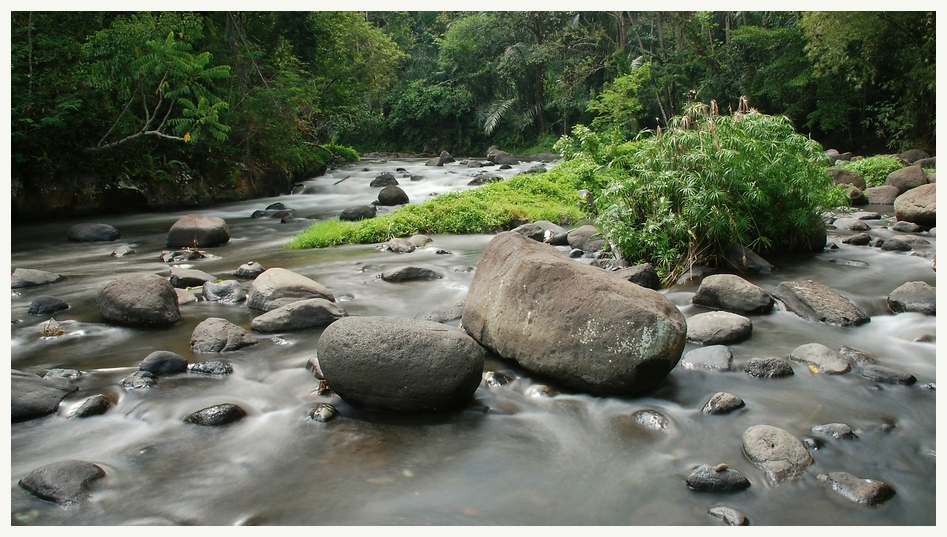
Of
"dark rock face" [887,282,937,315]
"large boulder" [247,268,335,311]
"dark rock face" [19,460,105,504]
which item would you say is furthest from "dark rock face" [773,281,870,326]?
"dark rock face" [19,460,105,504]

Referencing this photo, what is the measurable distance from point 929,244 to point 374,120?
29.0 metres

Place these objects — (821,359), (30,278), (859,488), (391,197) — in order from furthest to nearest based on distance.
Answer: (391,197)
(30,278)
(821,359)
(859,488)

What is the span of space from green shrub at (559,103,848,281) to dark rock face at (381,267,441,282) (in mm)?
2152

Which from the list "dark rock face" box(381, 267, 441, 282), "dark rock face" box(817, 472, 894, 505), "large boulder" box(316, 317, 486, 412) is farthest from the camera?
"dark rock face" box(381, 267, 441, 282)

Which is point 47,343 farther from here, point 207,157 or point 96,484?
point 207,157

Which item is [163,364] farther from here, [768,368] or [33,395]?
[768,368]

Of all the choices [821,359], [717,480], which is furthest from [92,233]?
[717,480]

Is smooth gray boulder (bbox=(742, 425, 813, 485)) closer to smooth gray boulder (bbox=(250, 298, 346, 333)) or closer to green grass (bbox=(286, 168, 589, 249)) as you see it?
smooth gray boulder (bbox=(250, 298, 346, 333))

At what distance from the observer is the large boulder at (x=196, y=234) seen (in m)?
10.9

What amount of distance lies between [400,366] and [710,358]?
2389 millimetres

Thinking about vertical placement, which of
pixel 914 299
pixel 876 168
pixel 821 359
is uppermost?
pixel 821 359

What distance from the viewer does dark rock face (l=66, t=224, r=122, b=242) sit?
11.6 m

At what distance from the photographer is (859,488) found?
134 inches

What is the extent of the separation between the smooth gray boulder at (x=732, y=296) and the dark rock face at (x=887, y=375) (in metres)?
1.56
